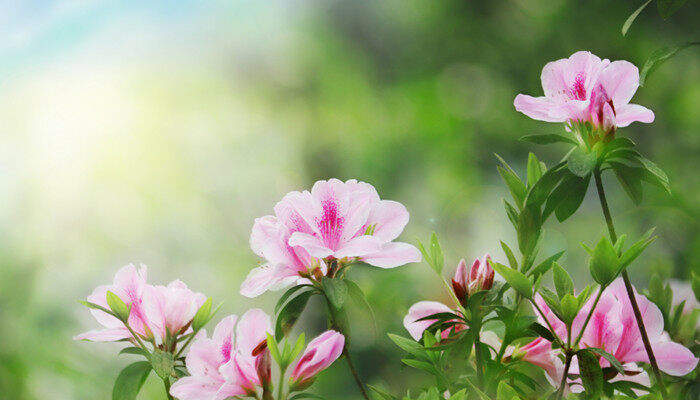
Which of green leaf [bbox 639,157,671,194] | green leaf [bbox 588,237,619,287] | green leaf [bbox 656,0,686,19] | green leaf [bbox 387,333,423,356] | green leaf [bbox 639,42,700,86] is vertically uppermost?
green leaf [bbox 656,0,686,19]

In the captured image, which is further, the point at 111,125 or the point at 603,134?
the point at 111,125

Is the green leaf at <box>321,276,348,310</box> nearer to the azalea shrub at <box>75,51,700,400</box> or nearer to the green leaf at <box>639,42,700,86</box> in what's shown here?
the azalea shrub at <box>75,51,700,400</box>

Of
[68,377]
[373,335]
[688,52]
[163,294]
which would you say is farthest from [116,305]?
[688,52]

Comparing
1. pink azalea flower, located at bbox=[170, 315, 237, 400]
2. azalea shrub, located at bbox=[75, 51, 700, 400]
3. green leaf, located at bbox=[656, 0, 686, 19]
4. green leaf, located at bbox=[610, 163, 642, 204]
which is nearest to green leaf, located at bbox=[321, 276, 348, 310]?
azalea shrub, located at bbox=[75, 51, 700, 400]

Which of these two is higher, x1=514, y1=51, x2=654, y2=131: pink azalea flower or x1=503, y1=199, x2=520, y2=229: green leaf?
x1=514, y1=51, x2=654, y2=131: pink azalea flower

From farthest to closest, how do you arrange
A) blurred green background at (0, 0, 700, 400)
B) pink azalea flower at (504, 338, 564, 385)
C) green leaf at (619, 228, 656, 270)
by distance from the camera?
blurred green background at (0, 0, 700, 400), pink azalea flower at (504, 338, 564, 385), green leaf at (619, 228, 656, 270)


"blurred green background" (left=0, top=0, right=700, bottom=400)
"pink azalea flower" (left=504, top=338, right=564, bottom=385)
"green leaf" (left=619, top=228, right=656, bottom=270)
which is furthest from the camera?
"blurred green background" (left=0, top=0, right=700, bottom=400)

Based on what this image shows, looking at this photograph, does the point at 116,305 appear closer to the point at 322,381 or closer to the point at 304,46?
the point at 322,381

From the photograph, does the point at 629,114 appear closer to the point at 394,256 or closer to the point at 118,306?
the point at 394,256
